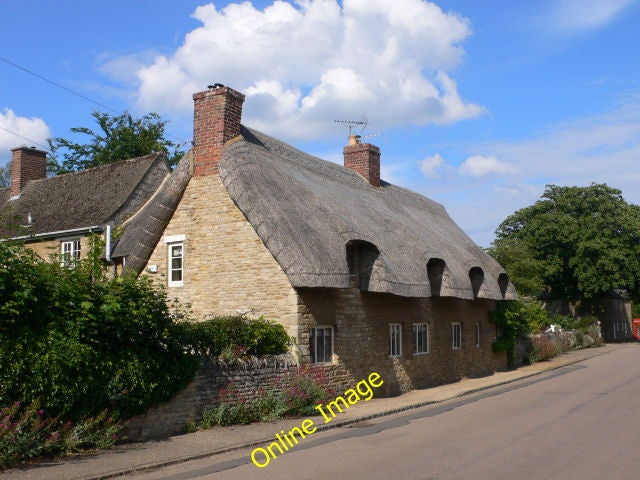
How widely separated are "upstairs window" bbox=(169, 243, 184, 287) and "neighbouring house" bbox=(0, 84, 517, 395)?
31 mm

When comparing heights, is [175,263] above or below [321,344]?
above

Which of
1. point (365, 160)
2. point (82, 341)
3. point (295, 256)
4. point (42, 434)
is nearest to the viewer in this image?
point (42, 434)

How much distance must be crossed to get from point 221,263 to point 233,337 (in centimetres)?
332

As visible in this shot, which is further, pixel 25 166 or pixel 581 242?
pixel 581 242

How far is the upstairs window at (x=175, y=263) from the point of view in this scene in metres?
17.1

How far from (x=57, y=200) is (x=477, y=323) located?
1760cm

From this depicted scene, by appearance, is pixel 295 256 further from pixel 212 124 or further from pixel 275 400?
pixel 212 124

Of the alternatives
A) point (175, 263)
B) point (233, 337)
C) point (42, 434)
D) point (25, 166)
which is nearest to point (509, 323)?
point (175, 263)

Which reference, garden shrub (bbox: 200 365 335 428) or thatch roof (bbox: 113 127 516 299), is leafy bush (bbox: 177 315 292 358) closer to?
garden shrub (bbox: 200 365 335 428)

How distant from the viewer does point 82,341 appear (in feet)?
32.7

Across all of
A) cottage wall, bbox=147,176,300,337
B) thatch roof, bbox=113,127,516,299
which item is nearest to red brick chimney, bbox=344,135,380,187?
thatch roof, bbox=113,127,516,299

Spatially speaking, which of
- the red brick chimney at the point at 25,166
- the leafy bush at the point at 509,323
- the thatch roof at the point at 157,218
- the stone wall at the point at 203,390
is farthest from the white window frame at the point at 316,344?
the red brick chimney at the point at 25,166

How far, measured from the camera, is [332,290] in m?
15.8

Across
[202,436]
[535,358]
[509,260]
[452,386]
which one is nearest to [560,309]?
[509,260]
